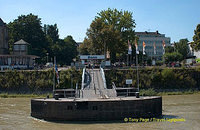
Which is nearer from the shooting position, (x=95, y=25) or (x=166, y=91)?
(x=166, y=91)

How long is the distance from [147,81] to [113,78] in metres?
6.85

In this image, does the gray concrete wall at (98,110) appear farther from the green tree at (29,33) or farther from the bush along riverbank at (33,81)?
the green tree at (29,33)

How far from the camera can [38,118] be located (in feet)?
101

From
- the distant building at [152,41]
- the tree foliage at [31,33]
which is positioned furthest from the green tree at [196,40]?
the distant building at [152,41]

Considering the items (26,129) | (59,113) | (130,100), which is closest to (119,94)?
(130,100)

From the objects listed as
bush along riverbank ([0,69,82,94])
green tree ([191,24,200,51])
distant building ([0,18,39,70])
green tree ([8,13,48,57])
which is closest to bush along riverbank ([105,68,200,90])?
bush along riverbank ([0,69,82,94])

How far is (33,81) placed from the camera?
2382 inches

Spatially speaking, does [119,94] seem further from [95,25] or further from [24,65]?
[24,65]

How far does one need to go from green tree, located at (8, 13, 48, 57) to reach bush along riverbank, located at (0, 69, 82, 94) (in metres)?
41.3

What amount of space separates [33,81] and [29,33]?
47.3m

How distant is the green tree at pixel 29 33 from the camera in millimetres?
103500

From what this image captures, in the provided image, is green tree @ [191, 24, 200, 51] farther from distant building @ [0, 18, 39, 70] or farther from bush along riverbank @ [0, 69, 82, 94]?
distant building @ [0, 18, 39, 70]

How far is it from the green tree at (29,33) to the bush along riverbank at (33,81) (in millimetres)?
41306

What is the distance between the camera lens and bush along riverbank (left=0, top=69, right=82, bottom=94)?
194ft
